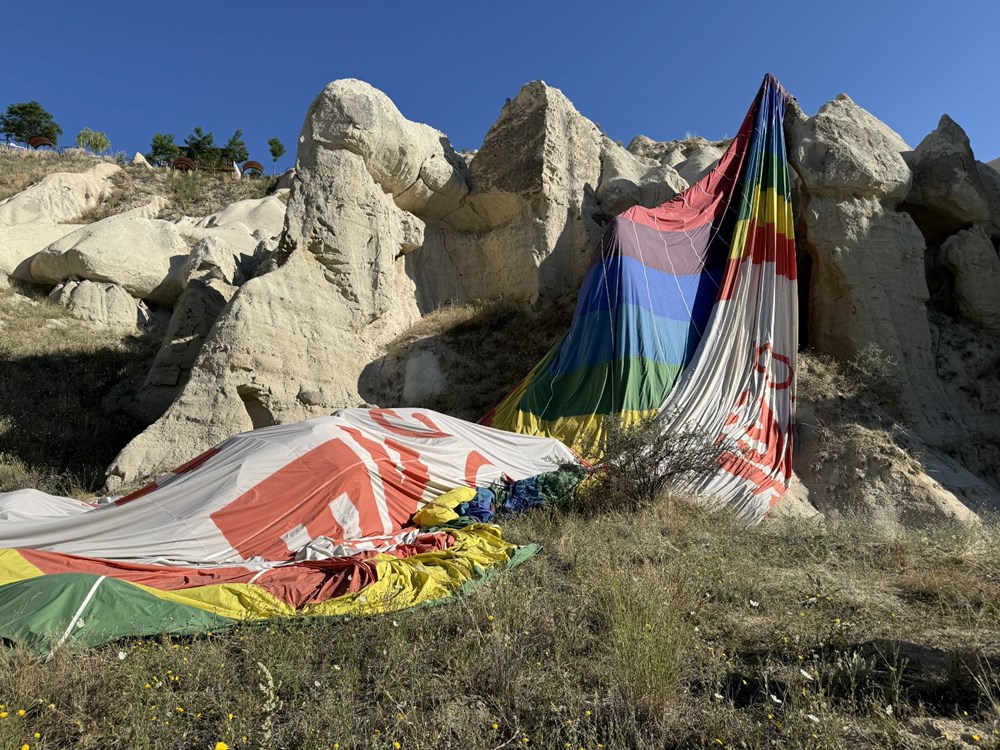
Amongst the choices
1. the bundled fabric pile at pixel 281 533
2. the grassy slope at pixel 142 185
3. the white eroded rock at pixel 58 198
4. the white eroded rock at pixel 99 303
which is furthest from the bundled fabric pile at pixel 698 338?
the grassy slope at pixel 142 185

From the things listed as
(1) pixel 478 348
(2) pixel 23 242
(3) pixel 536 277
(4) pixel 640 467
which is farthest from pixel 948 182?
(2) pixel 23 242

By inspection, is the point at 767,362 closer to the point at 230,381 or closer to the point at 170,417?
the point at 230,381

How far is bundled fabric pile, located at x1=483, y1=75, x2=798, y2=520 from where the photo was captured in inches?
304

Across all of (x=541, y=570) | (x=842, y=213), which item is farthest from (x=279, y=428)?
(x=842, y=213)

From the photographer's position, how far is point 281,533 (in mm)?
4828

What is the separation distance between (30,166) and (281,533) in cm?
2495

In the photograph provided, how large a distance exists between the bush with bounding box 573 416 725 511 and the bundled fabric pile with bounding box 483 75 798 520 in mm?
742

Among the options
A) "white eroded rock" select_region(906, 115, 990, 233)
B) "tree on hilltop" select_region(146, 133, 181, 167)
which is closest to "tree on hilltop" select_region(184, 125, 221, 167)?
"tree on hilltop" select_region(146, 133, 181, 167)

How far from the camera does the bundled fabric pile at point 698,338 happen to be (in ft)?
25.3

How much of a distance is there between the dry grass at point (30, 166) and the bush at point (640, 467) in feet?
73.4

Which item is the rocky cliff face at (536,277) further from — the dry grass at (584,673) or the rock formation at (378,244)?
the dry grass at (584,673)

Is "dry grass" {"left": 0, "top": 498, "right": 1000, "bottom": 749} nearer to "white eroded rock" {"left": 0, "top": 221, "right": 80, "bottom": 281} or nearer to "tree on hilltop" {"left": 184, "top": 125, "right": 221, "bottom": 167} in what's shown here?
"white eroded rock" {"left": 0, "top": 221, "right": 80, "bottom": 281}

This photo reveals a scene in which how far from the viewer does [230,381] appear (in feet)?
27.6

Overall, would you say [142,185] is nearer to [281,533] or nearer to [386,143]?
[386,143]
